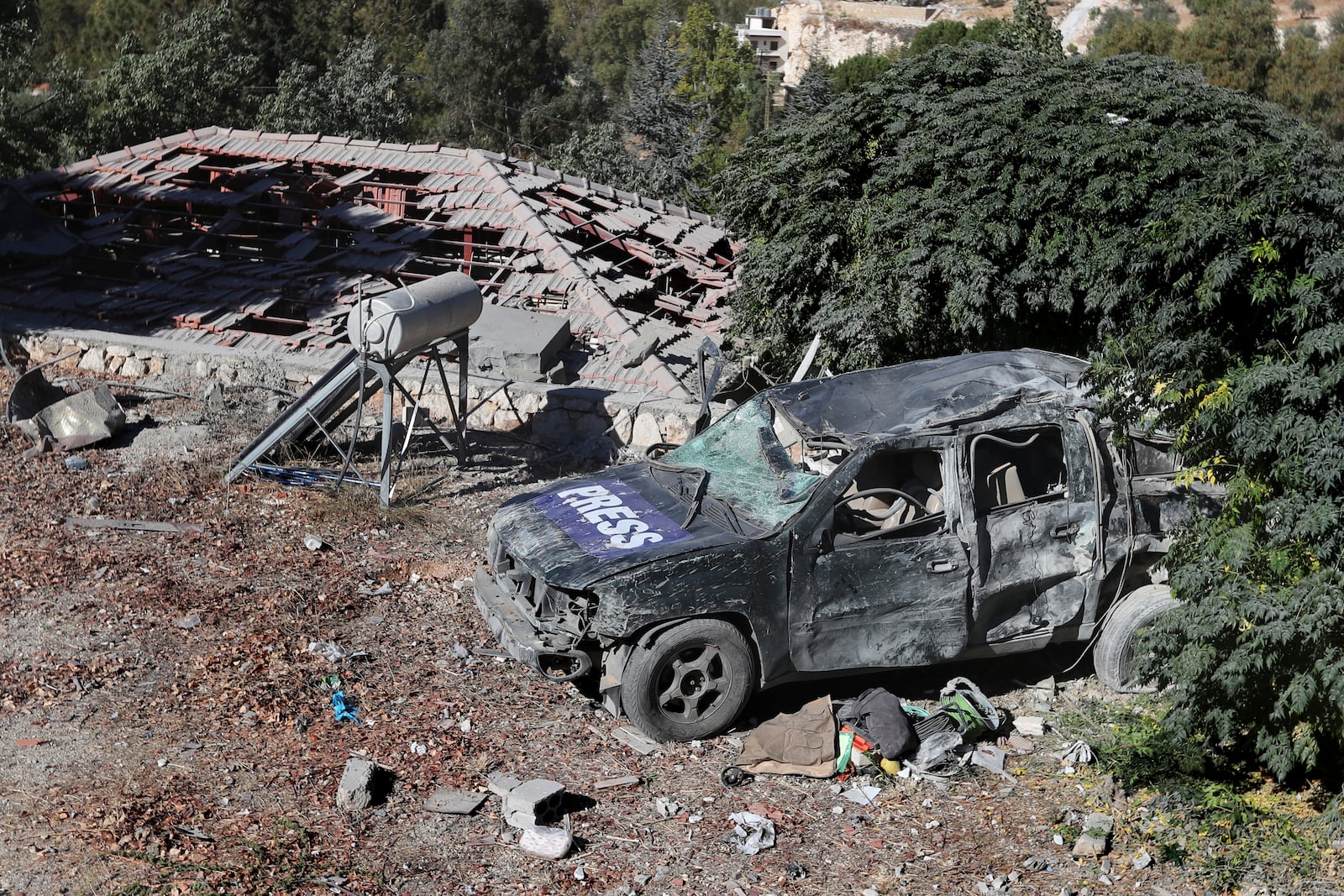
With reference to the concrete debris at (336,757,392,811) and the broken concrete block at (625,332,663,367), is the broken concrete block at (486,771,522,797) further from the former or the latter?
the broken concrete block at (625,332,663,367)

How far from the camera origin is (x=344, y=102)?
38.7 meters

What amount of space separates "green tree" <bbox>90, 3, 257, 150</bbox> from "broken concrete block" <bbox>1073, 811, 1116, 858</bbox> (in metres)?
34.1

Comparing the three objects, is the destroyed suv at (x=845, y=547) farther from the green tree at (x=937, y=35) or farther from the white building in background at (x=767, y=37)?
the white building in background at (x=767, y=37)

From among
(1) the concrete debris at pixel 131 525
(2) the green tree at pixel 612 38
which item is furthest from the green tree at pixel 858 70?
(1) the concrete debris at pixel 131 525

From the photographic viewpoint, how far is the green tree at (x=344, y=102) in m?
36.2

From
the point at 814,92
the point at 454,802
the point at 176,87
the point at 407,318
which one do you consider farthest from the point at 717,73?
the point at 454,802

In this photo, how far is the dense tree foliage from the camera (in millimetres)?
5984

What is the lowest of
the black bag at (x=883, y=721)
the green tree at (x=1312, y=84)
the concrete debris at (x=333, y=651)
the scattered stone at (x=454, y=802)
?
the black bag at (x=883, y=721)

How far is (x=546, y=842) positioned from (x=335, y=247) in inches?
611

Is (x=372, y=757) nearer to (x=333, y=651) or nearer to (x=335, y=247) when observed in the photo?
(x=333, y=651)

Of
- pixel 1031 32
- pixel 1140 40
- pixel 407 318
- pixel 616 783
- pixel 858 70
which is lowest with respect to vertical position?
pixel 616 783

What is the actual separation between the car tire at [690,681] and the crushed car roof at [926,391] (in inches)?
60.9

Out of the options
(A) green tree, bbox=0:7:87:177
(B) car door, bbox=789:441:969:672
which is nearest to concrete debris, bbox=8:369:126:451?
(B) car door, bbox=789:441:969:672

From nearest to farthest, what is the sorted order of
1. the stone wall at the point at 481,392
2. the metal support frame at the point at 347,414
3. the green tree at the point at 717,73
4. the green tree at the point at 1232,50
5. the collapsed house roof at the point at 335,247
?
the metal support frame at the point at 347,414 → the stone wall at the point at 481,392 → the collapsed house roof at the point at 335,247 → the green tree at the point at 1232,50 → the green tree at the point at 717,73
